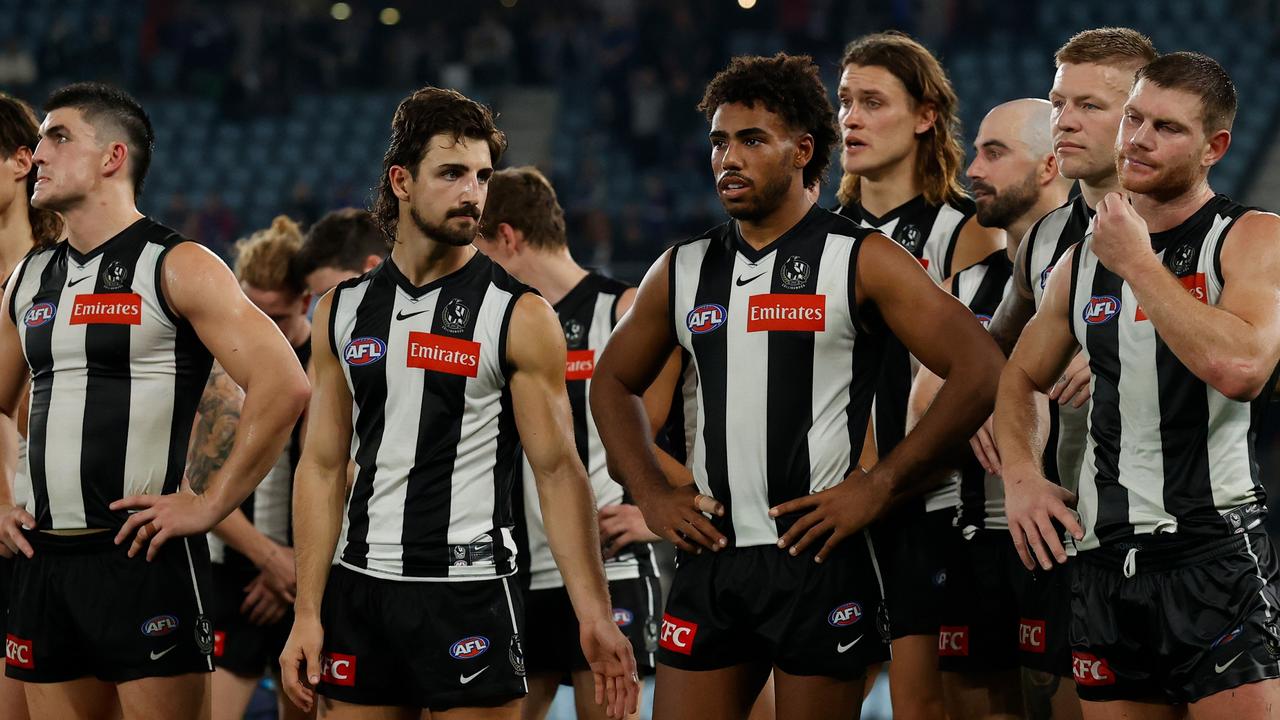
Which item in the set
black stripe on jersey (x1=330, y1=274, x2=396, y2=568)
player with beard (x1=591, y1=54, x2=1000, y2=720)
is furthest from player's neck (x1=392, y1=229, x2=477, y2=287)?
player with beard (x1=591, y1=54, x2=1000, y2=720)

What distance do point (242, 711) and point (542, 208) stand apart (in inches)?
94.8

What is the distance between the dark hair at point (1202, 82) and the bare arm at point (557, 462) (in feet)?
5.79

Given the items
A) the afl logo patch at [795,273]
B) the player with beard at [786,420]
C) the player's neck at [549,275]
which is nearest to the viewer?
the player with beard at [786,420]

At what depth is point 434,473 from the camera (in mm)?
4004

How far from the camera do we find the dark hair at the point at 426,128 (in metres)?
4.16

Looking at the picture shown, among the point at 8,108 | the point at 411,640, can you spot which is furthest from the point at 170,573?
the point at 8,108

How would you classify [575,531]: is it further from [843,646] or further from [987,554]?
[987,554]

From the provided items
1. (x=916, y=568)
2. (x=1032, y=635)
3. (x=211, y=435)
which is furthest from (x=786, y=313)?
(x=211, y=435)

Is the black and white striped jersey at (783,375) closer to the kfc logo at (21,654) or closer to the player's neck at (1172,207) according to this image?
the player's neck at (1172,207)

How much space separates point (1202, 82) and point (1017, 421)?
982mm

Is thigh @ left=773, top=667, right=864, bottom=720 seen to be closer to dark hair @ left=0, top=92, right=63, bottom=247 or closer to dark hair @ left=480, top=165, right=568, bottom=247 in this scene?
dark hair @ left=480, top=165, right=568, bottom=247

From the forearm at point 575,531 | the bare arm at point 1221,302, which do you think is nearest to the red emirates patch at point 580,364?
the forearm at point 575,531

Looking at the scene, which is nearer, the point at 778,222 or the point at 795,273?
the point at 795,273

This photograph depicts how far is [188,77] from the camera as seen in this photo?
63.4 ft
